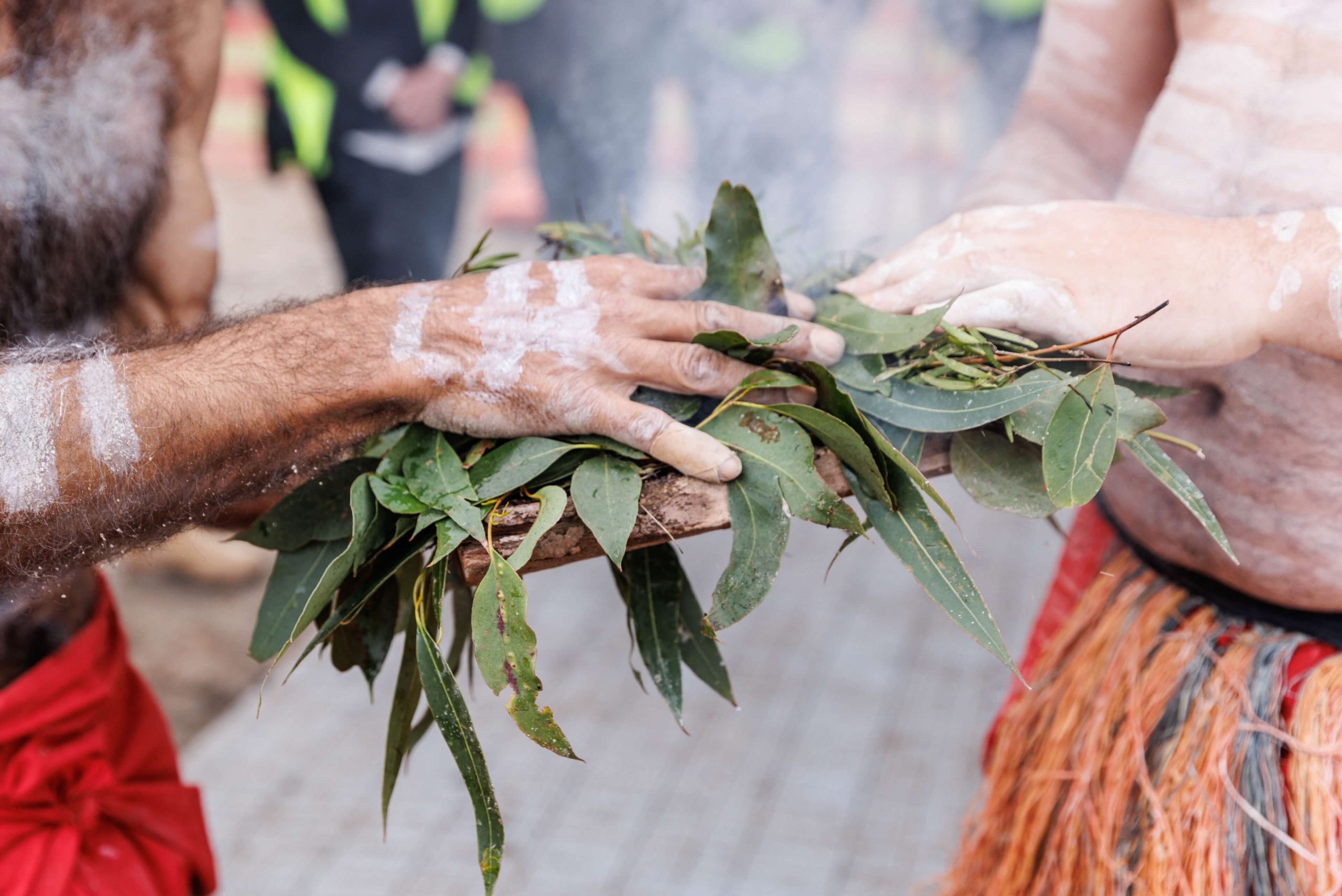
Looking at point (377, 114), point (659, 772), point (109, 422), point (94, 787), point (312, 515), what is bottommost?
point (659, 772)

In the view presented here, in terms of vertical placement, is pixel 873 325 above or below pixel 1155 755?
above

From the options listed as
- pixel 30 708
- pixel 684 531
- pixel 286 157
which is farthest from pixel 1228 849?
pixel 286 157

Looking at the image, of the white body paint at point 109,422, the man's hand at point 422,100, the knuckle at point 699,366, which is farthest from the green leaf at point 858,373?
the man's hand at point 422,100

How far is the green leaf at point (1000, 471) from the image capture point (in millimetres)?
723

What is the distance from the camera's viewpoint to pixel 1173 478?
28.2 inches

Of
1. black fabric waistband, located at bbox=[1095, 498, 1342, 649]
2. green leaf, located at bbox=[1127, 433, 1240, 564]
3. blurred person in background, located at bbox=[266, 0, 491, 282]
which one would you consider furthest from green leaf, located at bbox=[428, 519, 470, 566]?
blurred person in background, located at bbox=[266, 0, 491, 282]

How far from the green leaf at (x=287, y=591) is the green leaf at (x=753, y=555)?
13.9 inches

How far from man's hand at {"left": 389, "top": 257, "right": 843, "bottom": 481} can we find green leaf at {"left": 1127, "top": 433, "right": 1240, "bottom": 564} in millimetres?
253

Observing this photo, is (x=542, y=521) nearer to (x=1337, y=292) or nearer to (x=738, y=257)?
(x=738, y=257)

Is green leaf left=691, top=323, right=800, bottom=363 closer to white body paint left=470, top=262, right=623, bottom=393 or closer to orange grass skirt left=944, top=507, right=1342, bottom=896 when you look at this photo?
white body paint left=470, top=262, right=623, bottom=393

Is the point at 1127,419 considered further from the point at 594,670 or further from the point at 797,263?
the point at 594,670

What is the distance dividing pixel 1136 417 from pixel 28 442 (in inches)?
34.1

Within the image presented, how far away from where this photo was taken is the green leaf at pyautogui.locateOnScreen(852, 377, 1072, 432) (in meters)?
A: 0.70

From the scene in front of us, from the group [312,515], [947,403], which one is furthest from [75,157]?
[947,403]
